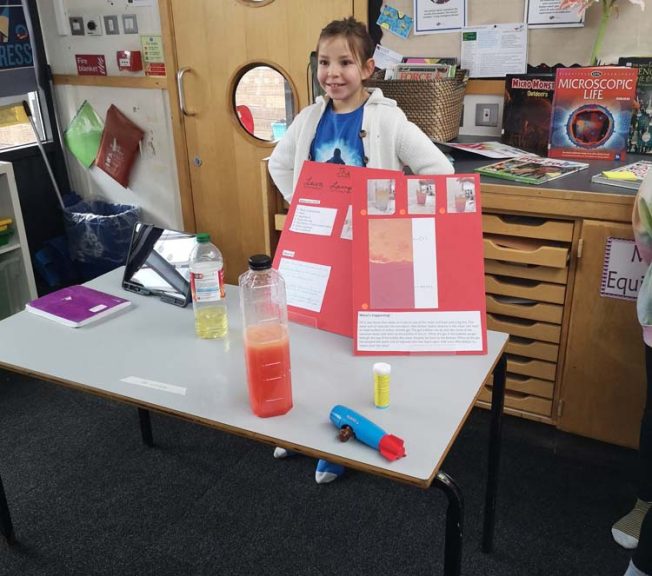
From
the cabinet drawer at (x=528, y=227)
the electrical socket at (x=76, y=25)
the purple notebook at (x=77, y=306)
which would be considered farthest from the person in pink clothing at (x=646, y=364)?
the electrical socket at (x=76, y=25)

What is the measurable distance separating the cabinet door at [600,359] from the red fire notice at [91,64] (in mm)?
2636

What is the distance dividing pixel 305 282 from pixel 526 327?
0.99 m

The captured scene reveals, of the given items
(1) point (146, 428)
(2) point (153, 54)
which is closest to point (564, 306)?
(1) point (146, 428)

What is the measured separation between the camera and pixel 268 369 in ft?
3.93

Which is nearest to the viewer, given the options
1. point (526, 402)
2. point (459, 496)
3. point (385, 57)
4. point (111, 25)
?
point (459, 496)

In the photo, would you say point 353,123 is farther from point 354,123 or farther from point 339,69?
point 339,69

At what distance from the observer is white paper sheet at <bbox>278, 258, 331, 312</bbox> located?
1.56m

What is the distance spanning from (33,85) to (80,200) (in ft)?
Result: 2.17

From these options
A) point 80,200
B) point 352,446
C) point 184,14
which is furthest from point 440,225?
point 80,200

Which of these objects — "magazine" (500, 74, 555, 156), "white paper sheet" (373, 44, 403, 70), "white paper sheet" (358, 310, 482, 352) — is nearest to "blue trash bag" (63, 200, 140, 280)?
"white paper sheet" (373, 44, 403, 70)

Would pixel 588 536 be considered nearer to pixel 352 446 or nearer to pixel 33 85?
pixel 352 446

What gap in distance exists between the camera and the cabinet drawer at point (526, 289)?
2.16m

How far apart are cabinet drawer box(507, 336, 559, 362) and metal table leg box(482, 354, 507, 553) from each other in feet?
1.94

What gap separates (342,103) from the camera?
1.96 m
